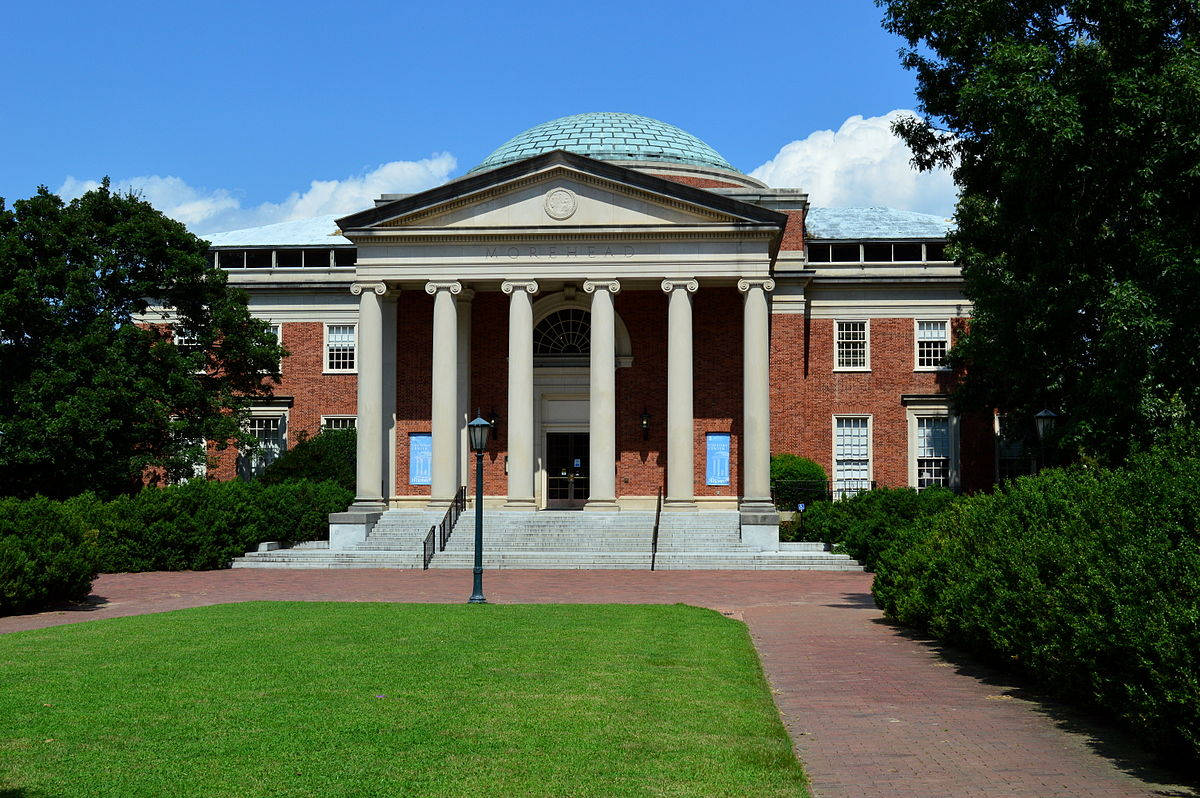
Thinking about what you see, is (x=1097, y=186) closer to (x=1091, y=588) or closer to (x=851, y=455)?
(x=1091, y=588)

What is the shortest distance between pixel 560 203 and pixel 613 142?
1068cm

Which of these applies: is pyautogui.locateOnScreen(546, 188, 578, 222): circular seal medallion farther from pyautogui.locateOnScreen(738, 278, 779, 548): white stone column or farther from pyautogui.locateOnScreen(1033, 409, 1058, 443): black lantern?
pyautogui.locateOnScreen(1033, 409, 1058, 443): black lantern

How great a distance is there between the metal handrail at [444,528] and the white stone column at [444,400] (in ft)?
1.19

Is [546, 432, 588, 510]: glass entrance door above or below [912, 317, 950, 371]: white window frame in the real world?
below

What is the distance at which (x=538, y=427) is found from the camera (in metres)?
40.5

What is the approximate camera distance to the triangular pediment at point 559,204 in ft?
118

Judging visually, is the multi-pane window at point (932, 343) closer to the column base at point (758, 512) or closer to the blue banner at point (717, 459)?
the blue banner at point (717, 459)

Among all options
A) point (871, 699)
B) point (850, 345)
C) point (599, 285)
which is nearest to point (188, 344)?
point (599, 285)

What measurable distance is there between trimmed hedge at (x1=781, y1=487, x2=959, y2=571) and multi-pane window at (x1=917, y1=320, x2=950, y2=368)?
12.9m

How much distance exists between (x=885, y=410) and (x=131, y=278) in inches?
993

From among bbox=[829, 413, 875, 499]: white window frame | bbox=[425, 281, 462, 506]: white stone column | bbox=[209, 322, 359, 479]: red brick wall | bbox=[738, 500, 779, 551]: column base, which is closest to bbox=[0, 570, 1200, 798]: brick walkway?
bbox=[738, 500, 779, 551]: column base

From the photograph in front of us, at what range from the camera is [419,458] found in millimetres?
39625

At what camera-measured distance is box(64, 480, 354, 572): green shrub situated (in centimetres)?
2906

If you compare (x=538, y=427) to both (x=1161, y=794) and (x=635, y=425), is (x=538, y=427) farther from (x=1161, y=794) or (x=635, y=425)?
(x=1161, y=794)
